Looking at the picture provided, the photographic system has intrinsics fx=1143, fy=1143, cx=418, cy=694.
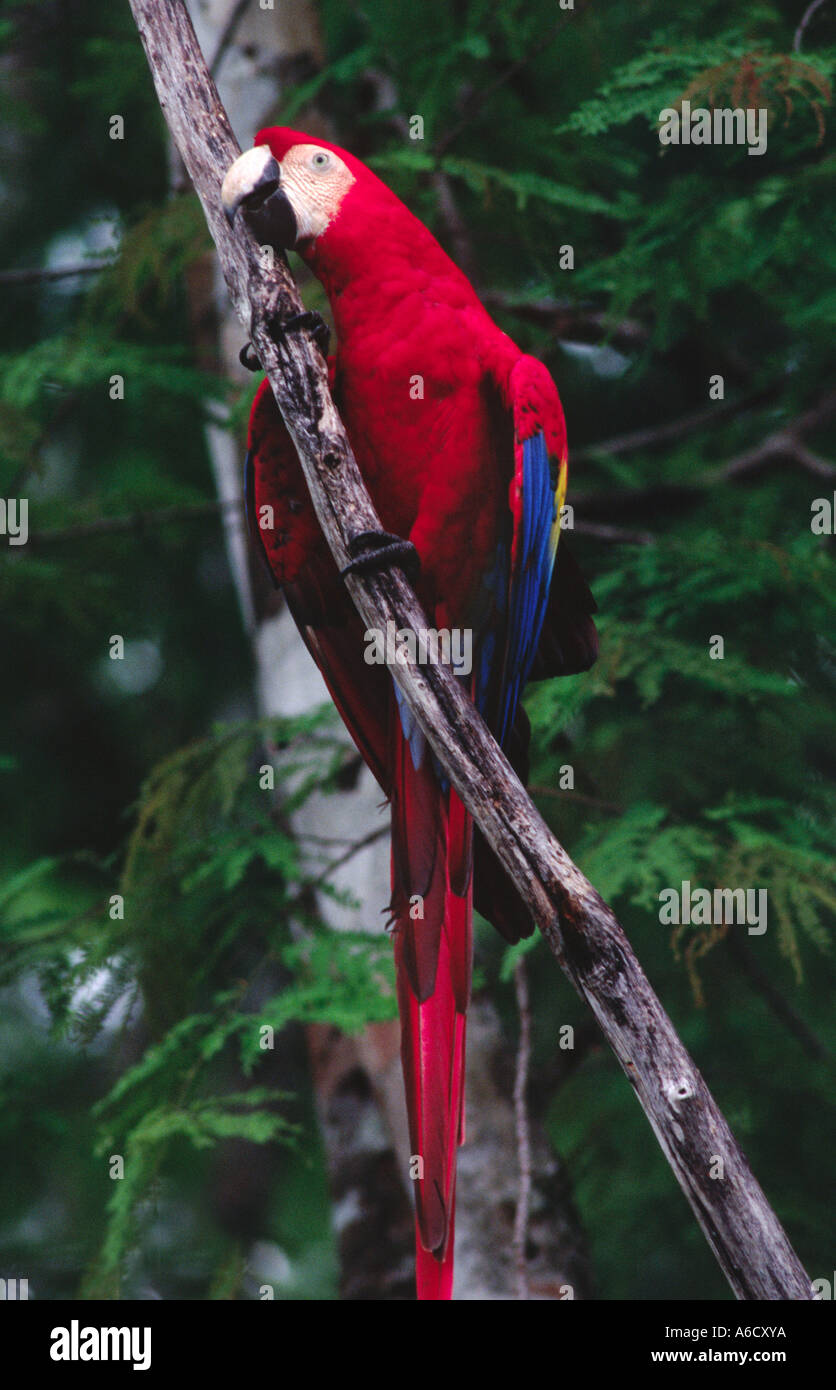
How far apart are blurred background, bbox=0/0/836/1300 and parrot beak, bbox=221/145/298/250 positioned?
83 cm

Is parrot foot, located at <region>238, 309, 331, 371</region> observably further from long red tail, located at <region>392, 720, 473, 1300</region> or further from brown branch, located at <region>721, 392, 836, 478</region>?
brown branch, located at <region>721, 392, 836, 478</region>

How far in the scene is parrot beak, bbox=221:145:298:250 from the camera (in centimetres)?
141

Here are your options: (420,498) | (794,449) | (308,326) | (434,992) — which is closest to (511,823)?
(434,992)

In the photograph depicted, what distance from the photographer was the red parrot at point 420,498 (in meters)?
1.46

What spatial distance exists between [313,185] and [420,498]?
43 cm
